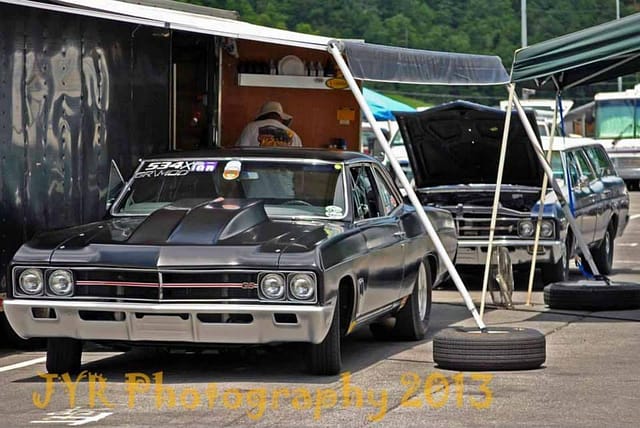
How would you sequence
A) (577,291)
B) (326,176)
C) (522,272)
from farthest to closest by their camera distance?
(522,272) < (577,291) < (326,176)

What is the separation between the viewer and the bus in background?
38.9 metres

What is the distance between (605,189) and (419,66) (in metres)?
6.45

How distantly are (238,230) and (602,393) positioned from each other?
8.30ft

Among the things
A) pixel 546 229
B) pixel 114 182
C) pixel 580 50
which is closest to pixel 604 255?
pixel 546 229

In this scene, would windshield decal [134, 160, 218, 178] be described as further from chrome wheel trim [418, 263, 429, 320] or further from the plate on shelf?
the plate on shelf

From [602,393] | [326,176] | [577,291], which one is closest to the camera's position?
[602,393]

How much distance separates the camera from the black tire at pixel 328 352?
9.05 metres

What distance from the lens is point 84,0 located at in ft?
35.7

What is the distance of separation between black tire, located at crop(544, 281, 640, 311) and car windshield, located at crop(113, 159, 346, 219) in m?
3.72

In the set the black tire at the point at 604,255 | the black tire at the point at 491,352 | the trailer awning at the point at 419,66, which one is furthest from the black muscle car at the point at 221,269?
the black tire at the point at 604,255

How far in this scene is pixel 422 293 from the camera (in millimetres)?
11469

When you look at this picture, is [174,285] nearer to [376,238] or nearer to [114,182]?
[376,238]

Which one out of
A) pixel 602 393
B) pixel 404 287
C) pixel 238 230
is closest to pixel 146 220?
pixel 238 230

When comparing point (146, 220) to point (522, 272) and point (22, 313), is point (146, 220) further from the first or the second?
point (522, 272)
